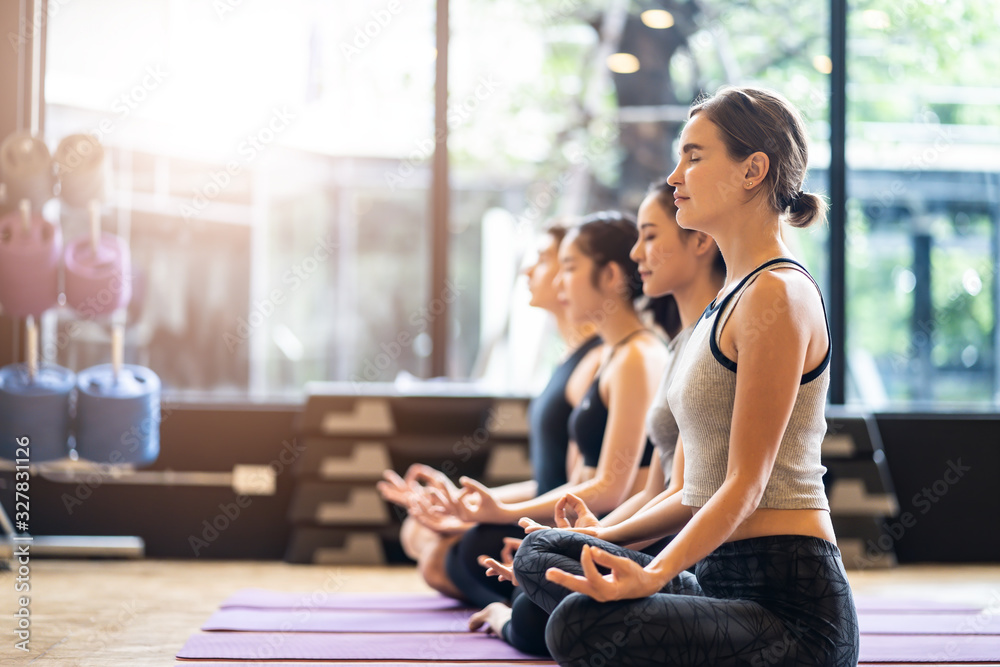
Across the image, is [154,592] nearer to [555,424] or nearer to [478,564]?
[478,564]

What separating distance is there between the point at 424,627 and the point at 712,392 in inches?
47.3

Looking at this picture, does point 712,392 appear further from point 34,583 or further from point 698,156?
point 34,583

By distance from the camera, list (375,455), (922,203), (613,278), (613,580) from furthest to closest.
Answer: (922,203), (375,455), (613,278), (613,580)

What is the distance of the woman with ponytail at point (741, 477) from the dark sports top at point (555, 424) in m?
0.89

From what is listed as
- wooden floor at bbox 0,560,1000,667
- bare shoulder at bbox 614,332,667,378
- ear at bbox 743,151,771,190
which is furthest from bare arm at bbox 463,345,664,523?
wooden floor at bbox 0,560,1000,667

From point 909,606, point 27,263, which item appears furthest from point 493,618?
Answer: point 27,263

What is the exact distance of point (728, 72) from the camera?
13.6ft

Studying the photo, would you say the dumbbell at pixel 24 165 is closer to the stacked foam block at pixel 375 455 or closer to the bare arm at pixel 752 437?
the stacked foam block at pixel 375 455

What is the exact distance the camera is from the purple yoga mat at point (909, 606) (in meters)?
2.58

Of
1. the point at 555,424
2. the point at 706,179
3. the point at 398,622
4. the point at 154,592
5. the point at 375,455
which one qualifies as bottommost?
the point at 154,592

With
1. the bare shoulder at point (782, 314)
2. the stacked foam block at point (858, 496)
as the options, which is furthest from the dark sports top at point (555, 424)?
the stacked foam block at point (858, 496)

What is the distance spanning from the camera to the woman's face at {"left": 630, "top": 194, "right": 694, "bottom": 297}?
1916 mm

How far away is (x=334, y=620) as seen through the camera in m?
2.34

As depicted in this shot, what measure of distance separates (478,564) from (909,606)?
1286mm
